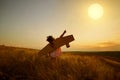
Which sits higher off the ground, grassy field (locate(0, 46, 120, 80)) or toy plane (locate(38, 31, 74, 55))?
toy plane (locate(38, 31, 74, 55))

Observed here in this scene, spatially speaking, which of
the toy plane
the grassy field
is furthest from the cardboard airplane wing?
the grassy field

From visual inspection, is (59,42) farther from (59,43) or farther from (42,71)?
(42,71)

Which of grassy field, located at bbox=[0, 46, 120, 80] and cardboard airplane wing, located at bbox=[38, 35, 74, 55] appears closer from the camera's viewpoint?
grassy field, located at bbox=[0, 46, 120, 80]

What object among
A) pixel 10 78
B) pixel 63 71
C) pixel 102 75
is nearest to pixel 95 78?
pixel 102 75

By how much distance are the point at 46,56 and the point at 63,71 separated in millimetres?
2210

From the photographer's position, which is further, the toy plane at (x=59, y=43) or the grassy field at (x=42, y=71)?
the toy plane at (x=59, y=43)

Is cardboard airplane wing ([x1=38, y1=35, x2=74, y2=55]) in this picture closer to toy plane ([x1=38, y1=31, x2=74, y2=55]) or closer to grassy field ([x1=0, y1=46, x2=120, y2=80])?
toy plane ([x1=38, y1=31, x2=74, y2=55])

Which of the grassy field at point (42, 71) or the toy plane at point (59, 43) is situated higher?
the toy plane at point (59, 43)

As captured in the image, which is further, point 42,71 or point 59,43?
point 59,43

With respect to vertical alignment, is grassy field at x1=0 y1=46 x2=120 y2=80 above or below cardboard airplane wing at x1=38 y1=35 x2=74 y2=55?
below

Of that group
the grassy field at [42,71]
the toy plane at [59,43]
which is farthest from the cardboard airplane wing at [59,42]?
the grassy field at [42,71]

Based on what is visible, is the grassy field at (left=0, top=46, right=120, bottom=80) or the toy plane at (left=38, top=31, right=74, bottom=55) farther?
the toy plane at (left=38, top=31, right=74, bottom=55)

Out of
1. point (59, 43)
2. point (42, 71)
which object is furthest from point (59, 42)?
point (42, 71)

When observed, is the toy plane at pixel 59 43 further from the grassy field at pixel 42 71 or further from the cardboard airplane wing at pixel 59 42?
the grassy field at pixel 42 71
